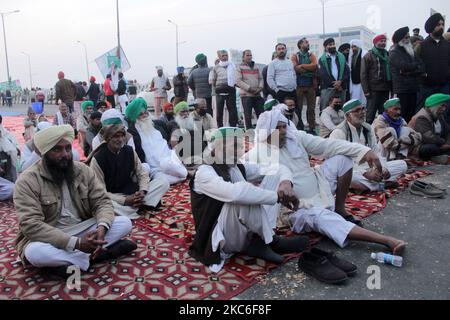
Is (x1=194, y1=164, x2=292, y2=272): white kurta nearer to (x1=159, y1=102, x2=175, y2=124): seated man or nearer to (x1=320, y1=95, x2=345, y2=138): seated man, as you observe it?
(x1=320, y1=95, x2=345, y2=138): seated man

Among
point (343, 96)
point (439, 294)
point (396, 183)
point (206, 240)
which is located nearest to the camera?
point (439, 294)

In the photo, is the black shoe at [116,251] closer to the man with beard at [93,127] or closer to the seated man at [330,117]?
the man with beard at [93,127]

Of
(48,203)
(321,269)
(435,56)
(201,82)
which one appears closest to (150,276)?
(48,203)

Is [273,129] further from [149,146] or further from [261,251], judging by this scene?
[149,146]

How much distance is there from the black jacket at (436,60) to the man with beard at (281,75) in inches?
85.7

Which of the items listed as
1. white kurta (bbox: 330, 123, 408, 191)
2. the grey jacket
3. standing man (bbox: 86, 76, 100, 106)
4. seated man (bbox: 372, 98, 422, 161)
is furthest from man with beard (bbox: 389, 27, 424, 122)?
standing man (bbox: 86, 76, 100, 106)

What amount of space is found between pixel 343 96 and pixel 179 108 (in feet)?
10.2

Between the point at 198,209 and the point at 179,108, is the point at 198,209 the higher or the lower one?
the lower one

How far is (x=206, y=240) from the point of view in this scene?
2.89m

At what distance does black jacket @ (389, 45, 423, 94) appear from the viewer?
5.97 m

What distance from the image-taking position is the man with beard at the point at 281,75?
7193 mm

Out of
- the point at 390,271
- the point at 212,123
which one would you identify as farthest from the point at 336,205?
the point at 212,123
